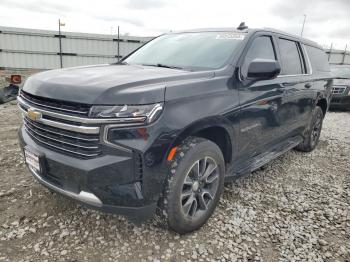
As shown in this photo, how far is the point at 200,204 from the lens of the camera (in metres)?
Answer: 2.65

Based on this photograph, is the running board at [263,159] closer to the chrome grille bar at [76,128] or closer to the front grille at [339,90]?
the chrome grille bar at [76,128]

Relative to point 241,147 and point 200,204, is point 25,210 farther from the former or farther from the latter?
point 241,147

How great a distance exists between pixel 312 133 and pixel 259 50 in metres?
2.56

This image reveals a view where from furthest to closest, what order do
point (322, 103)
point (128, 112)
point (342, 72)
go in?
point (342, 72), point (322, 103), point (128, 112)

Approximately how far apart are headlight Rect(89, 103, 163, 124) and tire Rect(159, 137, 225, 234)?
17.6 inches

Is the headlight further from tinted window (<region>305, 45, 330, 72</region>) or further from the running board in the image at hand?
tinted window (<region>305, 45, 330, 72</region>)

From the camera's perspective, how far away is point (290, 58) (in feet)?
13.1

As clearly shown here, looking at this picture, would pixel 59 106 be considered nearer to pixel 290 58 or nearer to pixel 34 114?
pixel 34 114

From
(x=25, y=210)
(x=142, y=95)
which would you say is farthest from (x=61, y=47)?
(x=142, y=95)

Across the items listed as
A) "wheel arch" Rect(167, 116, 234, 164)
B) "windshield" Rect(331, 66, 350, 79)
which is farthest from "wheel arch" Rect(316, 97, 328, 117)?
"windshield" Rect(331, 66, 350, 79)

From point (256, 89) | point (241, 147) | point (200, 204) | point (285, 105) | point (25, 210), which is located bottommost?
point (25, 210)

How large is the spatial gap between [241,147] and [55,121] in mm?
1797

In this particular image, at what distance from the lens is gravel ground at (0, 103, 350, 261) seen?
2381 mm

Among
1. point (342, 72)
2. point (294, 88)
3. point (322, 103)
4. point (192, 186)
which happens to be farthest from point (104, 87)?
point (342, 72)
